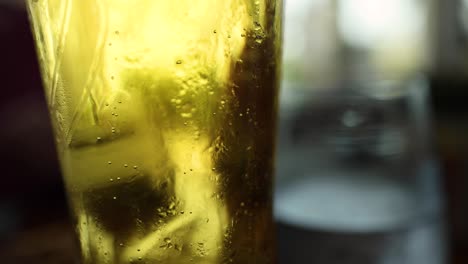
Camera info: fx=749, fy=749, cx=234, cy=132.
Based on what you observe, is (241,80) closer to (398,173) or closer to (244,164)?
(244,164)

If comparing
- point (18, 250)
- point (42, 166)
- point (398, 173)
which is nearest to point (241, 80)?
point (398, 173)

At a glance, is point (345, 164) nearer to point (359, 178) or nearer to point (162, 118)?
point (359, 178)

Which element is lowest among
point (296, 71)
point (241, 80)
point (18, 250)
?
point (18, 250)

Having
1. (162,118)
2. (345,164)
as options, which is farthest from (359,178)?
(162,118)

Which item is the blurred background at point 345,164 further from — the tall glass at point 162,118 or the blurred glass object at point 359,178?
the tall glass at point 162,118

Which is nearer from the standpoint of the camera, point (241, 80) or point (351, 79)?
point (241, 80)

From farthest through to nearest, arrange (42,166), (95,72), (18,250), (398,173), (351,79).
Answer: (351,79)
(42,166)
(18,250)
(398,173)
(95,72)

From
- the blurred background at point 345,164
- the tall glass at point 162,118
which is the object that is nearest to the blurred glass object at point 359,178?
the blurred background at point 345,164
